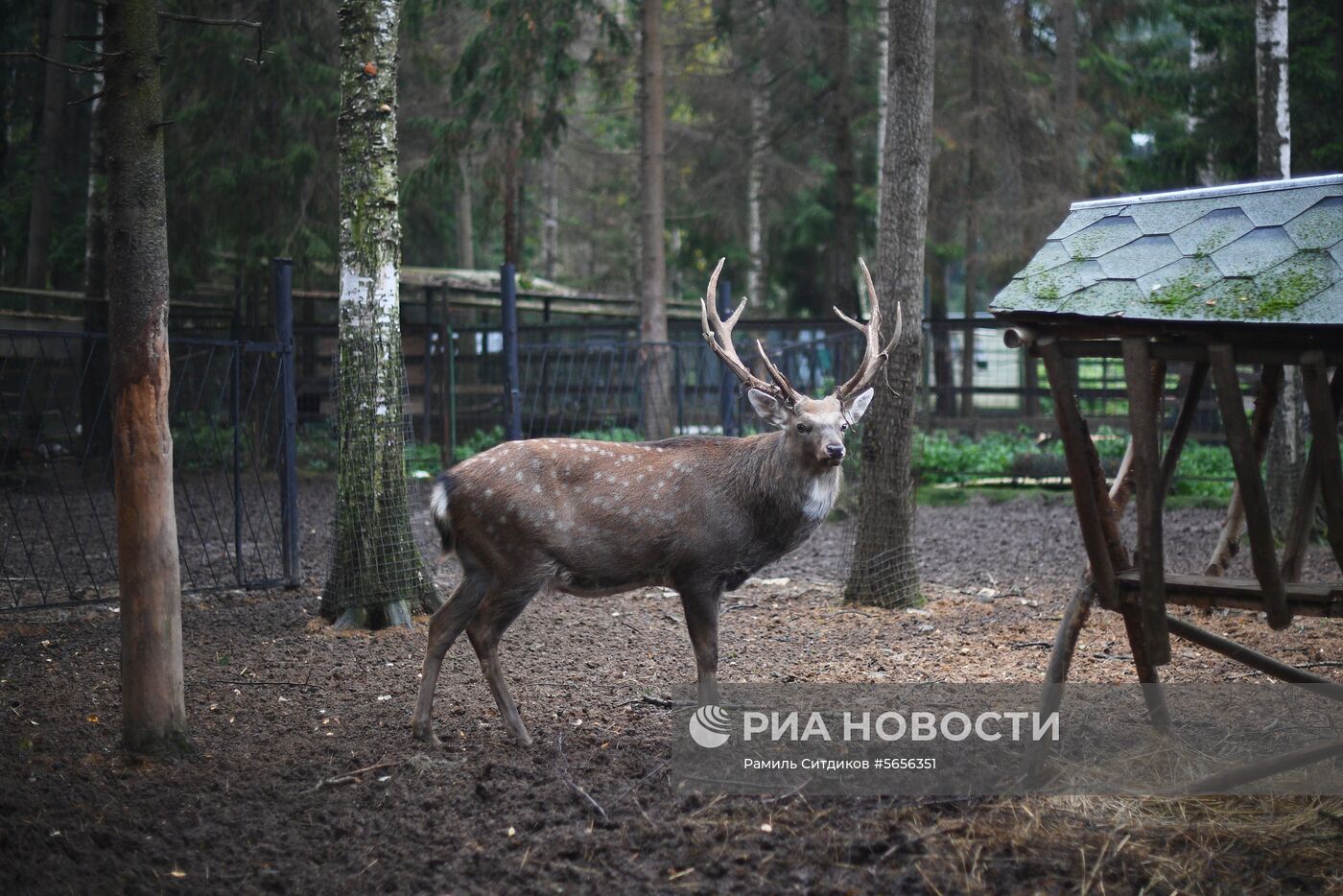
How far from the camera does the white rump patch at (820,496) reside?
5773 millimetres

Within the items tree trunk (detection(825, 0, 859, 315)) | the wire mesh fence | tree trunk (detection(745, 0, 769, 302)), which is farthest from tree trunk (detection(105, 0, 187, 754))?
tree trunk (detection(745, 0, 769, 302))

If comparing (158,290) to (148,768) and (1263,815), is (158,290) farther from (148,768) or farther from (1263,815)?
(1263,815)

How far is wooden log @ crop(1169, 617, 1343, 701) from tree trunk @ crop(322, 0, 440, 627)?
484 cm

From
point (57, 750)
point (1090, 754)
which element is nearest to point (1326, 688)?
point (1090, 754)

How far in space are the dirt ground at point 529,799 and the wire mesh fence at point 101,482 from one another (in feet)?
4.93

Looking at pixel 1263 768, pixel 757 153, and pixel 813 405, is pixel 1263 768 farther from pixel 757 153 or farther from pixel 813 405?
pixel 757 153

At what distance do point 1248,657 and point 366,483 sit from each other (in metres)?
5.23

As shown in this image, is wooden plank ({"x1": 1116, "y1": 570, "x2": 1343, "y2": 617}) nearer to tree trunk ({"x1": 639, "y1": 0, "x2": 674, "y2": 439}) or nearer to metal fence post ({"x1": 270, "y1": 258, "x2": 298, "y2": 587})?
metal fence post ({"x1": 270, "y1": 258, "x2": 298, "y2": 587})

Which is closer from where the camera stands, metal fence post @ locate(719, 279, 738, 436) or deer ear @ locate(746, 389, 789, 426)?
deer ear @ locate(746, 389, 789, 426)

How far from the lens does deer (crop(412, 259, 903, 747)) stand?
17.9 ft

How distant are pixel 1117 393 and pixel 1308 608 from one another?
10883 mm

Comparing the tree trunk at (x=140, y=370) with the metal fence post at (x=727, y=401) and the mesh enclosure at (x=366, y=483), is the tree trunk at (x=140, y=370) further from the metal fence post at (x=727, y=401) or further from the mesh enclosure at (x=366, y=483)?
the metal fence post at (x=727, y=401)

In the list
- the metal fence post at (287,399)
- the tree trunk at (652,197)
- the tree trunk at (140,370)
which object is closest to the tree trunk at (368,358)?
the metal fence post at (287,399)

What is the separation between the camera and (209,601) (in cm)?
838
